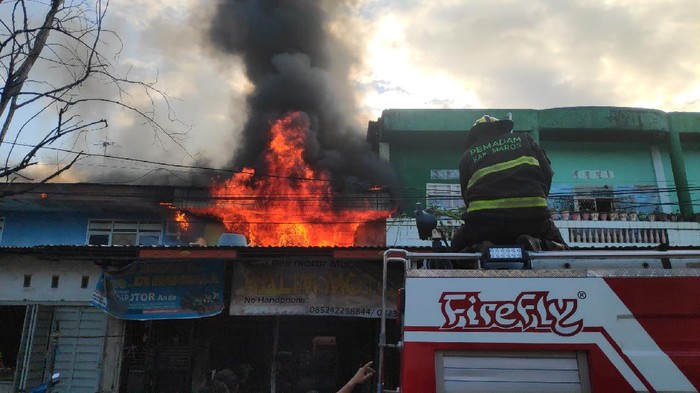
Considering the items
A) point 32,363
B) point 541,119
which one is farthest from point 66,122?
point 541,119

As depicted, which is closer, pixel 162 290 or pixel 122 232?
pixel 162 290

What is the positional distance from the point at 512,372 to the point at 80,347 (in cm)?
1027

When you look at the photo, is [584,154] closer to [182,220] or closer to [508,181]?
[182,220]

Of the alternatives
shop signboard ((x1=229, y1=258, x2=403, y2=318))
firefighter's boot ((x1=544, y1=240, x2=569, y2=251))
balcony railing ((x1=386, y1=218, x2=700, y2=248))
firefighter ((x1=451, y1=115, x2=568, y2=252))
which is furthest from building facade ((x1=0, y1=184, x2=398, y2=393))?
firefighter's boot ((x1=544, y1=240, x2=569, y2=251))

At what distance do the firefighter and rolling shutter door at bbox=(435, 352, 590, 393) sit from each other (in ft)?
3.37

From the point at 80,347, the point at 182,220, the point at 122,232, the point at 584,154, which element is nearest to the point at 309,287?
the point at 80,347

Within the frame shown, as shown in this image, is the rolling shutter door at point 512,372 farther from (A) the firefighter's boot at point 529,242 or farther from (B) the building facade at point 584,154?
(B) the building facade at point 584,154

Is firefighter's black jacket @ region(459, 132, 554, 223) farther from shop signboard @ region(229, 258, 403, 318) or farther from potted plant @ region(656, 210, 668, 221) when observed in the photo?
potted plant @ region(656, 210, 668, 221)

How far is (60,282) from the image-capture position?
35.1 ft

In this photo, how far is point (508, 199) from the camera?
3.64 meters

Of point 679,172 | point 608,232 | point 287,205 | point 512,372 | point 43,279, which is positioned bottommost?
point 512,372

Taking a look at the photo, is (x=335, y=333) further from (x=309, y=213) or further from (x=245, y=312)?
(x=309, y=213)

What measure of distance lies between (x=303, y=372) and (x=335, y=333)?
1024 millimetres

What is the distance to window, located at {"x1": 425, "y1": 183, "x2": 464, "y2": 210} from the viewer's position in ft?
→ 50.4
